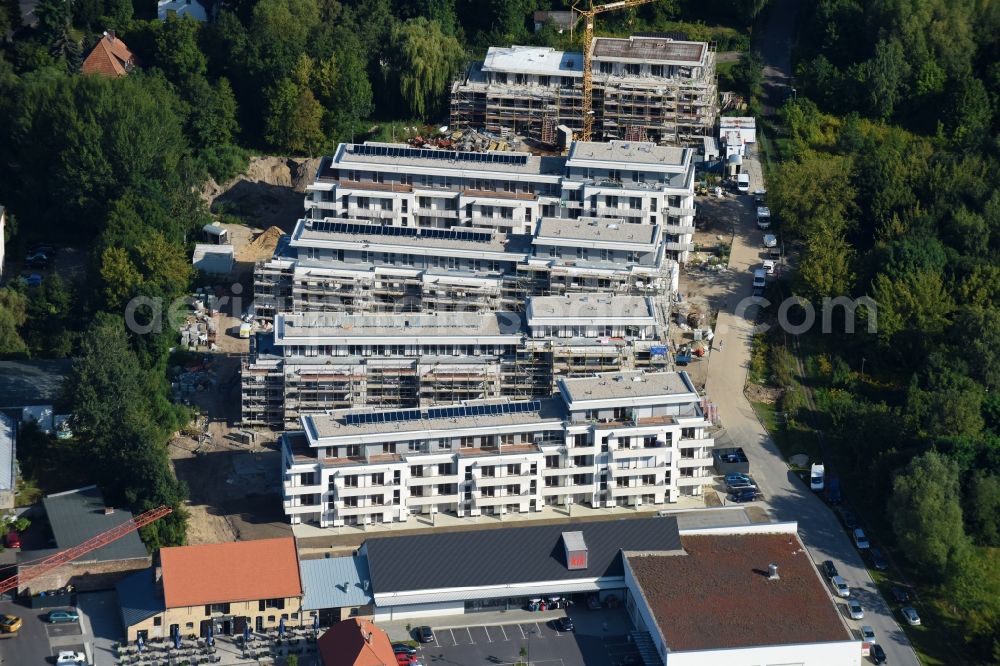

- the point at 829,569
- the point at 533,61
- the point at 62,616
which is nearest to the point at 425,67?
the point at 533,61

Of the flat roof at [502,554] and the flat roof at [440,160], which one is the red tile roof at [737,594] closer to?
the flat roof at [502,554]

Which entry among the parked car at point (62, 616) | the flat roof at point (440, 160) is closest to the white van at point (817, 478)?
the flat roof at point (440, 160)

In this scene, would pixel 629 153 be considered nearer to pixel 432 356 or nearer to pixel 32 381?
pixel 432 356

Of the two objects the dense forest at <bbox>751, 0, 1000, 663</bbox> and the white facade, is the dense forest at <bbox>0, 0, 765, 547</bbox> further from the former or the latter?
the dense forest at <bbox>751, 0, 1000, 663</bbox>

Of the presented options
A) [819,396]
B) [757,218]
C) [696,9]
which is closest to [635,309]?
[819,396]

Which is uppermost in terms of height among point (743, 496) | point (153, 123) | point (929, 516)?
point (153, 123)

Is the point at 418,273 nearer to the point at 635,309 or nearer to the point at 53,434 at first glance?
the point at 635,309
